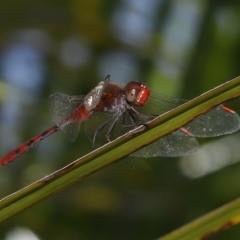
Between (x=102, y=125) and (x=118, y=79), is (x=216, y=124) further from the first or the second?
(x=118, y=79)

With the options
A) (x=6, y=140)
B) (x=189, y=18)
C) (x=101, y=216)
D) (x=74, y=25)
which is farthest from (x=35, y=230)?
(x=189, y=18)

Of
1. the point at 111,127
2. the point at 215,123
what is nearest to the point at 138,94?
the point at 111,127

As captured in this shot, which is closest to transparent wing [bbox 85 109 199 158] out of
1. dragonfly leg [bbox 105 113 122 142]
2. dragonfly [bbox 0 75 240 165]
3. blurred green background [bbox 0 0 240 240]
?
→ dragonfly [bbox 0 75 240 165]

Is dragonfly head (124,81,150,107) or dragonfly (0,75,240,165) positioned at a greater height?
dragonfly head (124,81,150,107)

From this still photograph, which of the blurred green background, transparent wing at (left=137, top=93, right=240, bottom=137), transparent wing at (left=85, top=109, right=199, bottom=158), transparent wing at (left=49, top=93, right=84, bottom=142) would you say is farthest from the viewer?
the blurred green background

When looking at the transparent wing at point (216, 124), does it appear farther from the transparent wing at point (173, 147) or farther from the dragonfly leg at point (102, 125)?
the dragonfly leg at point (102, 125)

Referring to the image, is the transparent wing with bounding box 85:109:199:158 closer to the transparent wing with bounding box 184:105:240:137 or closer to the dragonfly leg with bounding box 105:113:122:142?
the transparent wing with bounding box 184:105:240:137

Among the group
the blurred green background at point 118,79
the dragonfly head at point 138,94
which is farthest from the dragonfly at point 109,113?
the blurred green background at point 118,79
